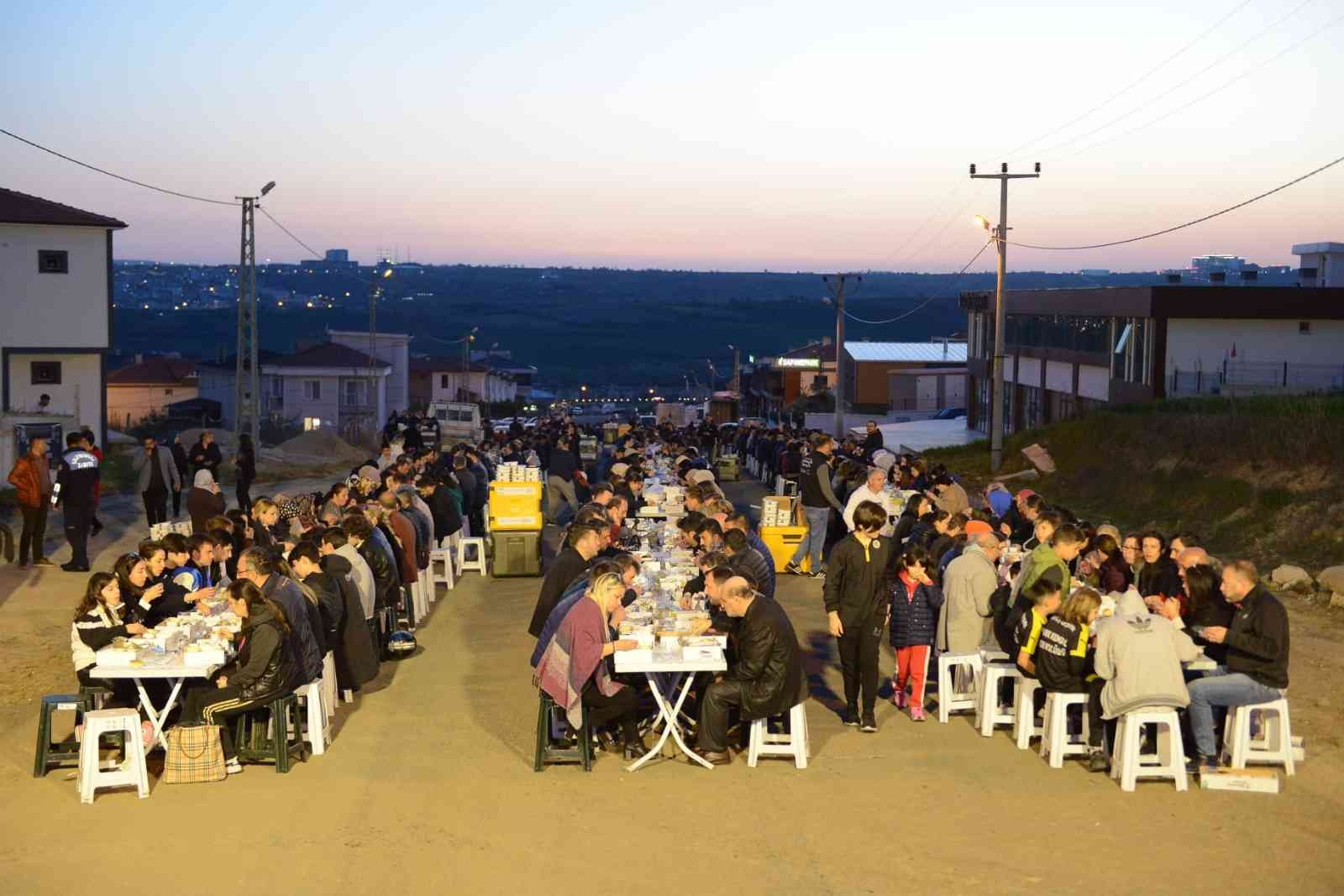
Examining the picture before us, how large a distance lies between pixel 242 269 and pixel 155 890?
29.1 meters

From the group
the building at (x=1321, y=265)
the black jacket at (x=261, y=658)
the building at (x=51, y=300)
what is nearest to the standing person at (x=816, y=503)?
the black jacket at (x=261, y=658)

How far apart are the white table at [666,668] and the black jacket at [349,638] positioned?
2760 millimetres

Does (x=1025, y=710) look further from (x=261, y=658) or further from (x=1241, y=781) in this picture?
(x=261, y=658)

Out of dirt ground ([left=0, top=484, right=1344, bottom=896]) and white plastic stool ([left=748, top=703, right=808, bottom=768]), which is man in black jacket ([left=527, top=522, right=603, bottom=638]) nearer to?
dirt ground ([left=0, top=484, right=1344, bottom=896])

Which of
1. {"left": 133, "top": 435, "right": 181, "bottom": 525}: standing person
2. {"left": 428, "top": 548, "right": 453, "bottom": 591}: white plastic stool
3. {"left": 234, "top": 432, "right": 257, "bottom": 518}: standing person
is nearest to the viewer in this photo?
{"left": 428, "top": 548, "right": 453, "bottom": 591}: white plastic stool

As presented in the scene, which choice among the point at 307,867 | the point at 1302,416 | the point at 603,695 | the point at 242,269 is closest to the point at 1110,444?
the point at 1302,416

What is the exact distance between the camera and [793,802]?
9984mm

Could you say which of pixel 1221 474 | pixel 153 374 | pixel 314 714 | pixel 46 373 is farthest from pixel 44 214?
pixel 153 374

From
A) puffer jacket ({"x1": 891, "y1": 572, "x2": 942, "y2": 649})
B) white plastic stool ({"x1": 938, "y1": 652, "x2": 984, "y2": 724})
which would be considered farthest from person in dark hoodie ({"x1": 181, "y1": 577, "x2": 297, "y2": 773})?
white plastic stool ({"x1": 938, "y1": 652, "x2": 984, "y2": 724})

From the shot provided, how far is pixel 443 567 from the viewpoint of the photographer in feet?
67.9

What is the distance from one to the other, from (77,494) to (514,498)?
560 cm

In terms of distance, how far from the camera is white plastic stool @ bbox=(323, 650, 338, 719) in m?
11.9

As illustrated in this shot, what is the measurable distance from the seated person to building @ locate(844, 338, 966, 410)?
75.2 meters

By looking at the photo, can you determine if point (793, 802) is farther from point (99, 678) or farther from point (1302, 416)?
point (1302, 416)
